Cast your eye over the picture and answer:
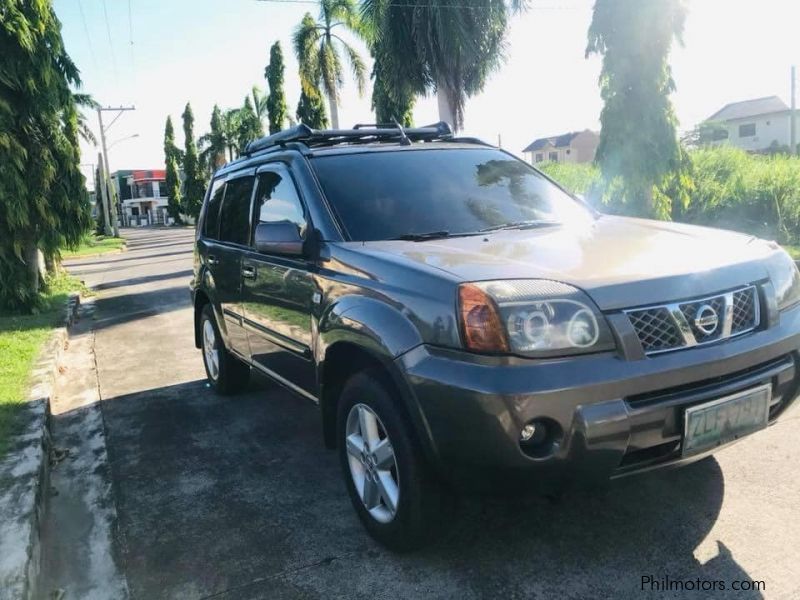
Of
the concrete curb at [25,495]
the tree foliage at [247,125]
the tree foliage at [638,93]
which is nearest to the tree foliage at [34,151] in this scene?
the concrete curb at [25,495]

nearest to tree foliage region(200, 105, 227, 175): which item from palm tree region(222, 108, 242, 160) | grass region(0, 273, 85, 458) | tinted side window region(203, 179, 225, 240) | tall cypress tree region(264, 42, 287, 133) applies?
palm tree region(222, 108, 242, 160)

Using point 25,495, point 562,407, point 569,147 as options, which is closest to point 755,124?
point 569,147

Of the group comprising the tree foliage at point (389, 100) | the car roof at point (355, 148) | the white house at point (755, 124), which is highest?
the white house at point (755, 124)

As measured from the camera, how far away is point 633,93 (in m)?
11.2

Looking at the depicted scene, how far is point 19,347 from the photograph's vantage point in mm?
7340

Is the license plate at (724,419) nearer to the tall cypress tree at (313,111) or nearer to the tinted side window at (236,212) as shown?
the tinted side window at (236,212)

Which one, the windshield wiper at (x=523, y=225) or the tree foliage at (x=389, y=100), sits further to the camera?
the tree foliage at (x=389, y=100)

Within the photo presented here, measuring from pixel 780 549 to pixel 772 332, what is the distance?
35.8 inches

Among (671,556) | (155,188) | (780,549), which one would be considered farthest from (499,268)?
(155,188)

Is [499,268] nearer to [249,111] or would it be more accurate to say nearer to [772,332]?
[772,332]

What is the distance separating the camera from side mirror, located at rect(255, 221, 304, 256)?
3.32 metres

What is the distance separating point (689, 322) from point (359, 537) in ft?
5.81

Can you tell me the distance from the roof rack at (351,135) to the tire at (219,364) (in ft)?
4.80

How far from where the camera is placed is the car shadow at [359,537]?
276cm
